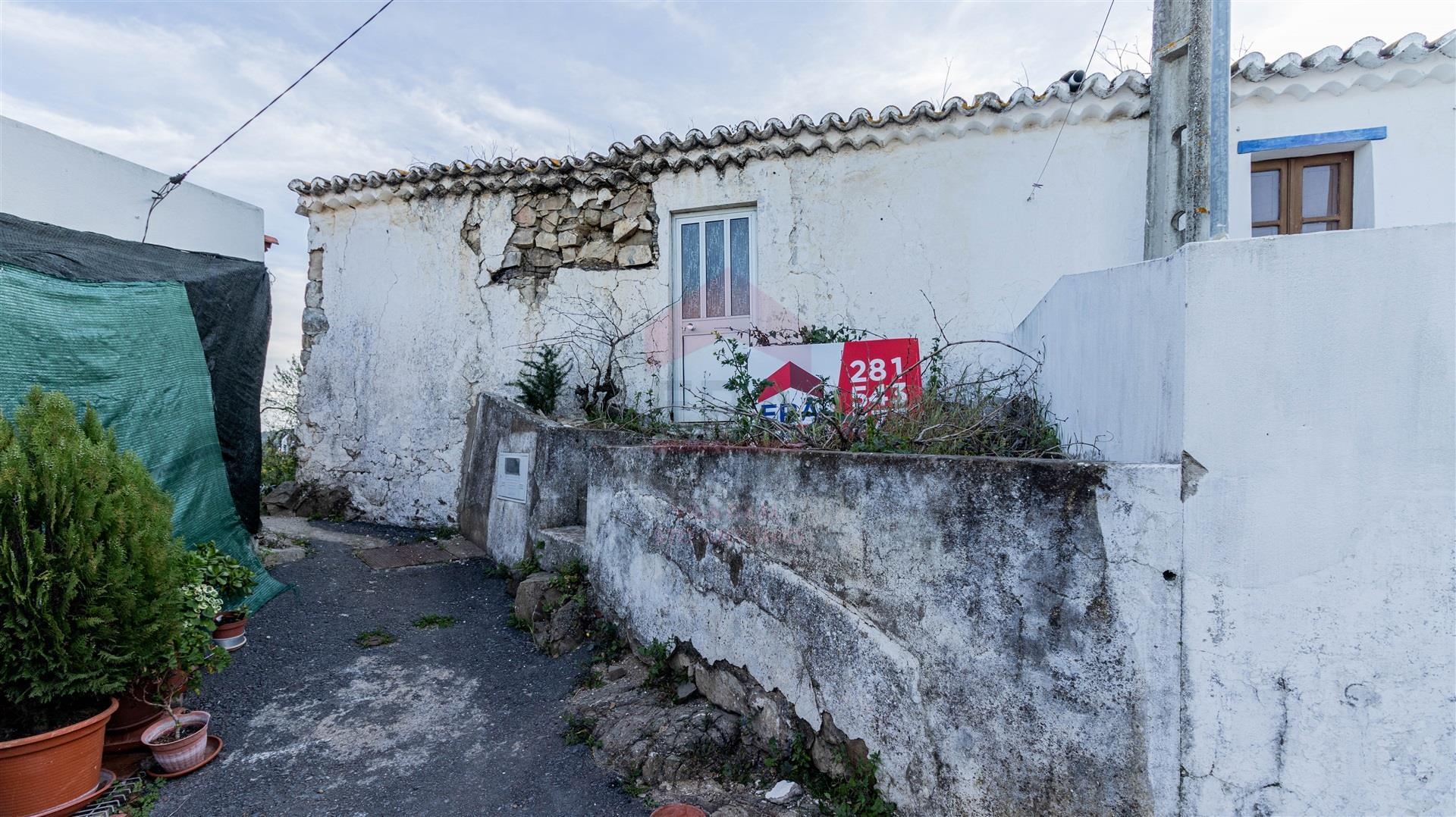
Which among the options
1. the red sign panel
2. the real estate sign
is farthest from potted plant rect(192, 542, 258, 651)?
the red sign panel

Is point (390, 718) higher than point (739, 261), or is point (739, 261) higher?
point (739, 261)

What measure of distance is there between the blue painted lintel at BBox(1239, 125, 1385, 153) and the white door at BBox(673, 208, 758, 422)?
3962mm

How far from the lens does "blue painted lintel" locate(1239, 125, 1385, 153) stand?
17.3ft

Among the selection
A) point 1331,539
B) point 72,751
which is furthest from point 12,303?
point 1331,539

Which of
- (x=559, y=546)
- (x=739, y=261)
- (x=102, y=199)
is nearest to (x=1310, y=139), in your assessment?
(x=739, y=261)

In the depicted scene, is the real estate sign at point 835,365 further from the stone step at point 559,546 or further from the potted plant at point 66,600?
the potted plant at point 66,600

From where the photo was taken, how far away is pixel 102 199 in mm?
7480

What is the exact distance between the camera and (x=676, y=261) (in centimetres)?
712

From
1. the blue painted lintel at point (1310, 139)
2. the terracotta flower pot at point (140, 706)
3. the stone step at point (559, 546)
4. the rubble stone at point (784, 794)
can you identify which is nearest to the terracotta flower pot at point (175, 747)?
the terracotta flower pot at point (140, 706)

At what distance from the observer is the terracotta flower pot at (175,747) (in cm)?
328

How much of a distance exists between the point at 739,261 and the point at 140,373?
15.4ft

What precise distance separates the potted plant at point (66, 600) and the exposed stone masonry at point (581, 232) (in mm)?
4610

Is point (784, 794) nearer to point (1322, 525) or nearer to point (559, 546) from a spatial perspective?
point (1322, 525)

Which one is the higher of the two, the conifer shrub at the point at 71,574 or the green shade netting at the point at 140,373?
the green shade netting at the point at 140,373
